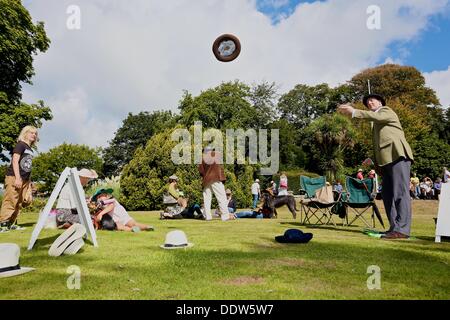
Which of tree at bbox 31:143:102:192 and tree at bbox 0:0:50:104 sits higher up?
tree at bbox 0:0:50:104

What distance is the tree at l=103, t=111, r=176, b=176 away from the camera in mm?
62469

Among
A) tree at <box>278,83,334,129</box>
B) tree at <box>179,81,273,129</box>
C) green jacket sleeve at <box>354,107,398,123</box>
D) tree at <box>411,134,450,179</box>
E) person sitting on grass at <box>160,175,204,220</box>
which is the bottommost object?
person sitting on grass at <box>160,175,204,220</box>

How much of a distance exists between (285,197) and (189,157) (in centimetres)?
710

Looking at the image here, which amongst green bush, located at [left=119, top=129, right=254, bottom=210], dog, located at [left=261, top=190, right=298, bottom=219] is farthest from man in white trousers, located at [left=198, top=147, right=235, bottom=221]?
green bush, located at [left=119, top=129, right=254, bottom=210]

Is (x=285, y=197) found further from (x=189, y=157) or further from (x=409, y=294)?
(x=409, y=294)

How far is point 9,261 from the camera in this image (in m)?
3.74

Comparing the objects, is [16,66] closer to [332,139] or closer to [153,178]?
[153,178]

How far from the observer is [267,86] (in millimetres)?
45812

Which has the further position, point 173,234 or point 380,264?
point 173,234

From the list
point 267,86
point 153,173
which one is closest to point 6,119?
point 153,173

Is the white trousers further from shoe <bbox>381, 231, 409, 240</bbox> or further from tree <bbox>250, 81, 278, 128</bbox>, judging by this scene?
tree <bbox>250, 81, 278, 128</bbox>

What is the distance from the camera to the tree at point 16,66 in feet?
71.2

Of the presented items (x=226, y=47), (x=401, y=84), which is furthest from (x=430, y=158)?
(x=226, y=47)

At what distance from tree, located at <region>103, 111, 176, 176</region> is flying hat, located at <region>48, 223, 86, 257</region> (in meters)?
58.1
